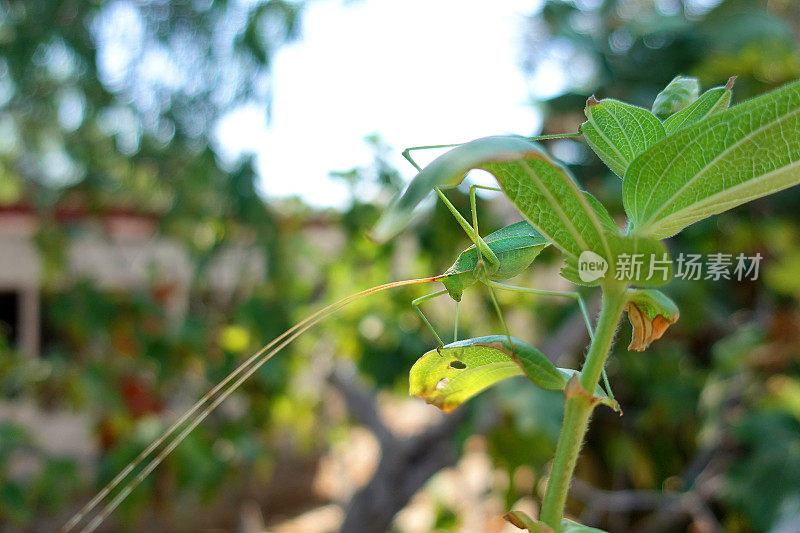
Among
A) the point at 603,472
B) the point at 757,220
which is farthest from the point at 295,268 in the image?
the point at 757,220

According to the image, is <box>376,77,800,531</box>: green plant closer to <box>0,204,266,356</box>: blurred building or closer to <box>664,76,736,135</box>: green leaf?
<box>664,76,736,135</box>: green leaf

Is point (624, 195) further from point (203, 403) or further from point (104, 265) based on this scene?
point (104, 265)

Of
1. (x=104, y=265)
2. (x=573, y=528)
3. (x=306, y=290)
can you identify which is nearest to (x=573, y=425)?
(x=573, y=528)

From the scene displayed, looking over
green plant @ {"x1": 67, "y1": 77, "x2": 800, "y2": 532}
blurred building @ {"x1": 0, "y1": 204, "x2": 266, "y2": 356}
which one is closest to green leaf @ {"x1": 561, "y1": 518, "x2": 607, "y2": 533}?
green plant @ {"x1": 67, "y1": 77, "x2": 800, "y2": 532}

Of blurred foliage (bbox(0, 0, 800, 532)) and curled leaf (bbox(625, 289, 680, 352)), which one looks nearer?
curled leaf (bbox(625, 289, 680, 352))

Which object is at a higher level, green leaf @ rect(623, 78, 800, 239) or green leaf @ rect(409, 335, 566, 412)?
green leaf @ rect(623, 78, 800, 239)

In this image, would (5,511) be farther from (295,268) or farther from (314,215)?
(314,215)
